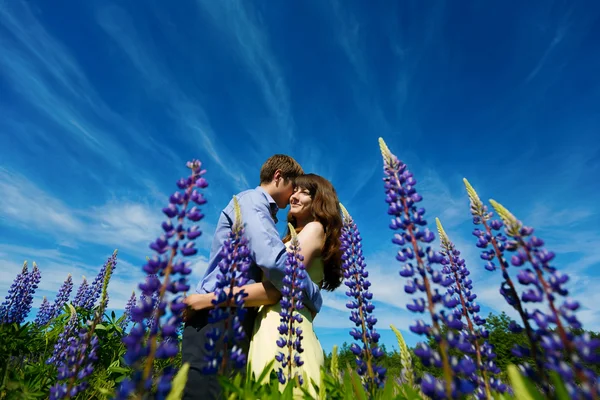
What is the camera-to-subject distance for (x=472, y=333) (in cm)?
299

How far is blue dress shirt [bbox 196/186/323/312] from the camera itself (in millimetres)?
3877

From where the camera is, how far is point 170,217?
2365mm

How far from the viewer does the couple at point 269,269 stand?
3674mm

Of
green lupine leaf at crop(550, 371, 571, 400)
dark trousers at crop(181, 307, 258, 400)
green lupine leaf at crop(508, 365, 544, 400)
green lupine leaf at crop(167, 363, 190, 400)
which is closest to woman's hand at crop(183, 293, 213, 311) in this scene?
dark trousers at crop(181, 307, 258, 400)

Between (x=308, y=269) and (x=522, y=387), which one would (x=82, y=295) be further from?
(x=522, y=387)

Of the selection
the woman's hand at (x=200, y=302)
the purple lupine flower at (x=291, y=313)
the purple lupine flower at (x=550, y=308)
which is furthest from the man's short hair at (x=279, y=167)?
the purple lupine flower at (x=550, y=308)

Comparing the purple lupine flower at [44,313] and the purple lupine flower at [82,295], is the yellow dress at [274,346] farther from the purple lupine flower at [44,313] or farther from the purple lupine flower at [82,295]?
the purple lupine flower at [44,313]

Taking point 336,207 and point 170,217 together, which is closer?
point 170,217

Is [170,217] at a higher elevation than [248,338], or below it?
higher

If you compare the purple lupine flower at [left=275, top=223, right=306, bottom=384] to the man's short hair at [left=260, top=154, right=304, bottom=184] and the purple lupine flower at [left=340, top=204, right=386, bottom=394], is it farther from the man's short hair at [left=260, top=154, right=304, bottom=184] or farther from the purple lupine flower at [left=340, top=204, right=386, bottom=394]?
the man's short hair at [left=260, top=154, right=304, bottom=184]

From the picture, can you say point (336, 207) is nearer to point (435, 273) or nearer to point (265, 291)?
point (265, 291)

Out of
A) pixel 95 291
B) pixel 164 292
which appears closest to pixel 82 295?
pixel 95 291

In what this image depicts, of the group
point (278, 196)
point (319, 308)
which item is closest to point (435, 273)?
point (319, 308)

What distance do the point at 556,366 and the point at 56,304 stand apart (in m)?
11.8
